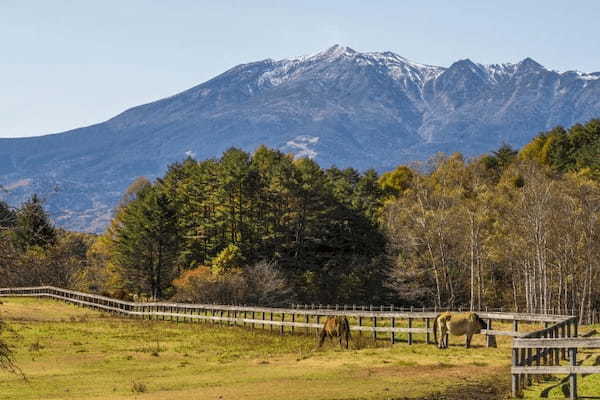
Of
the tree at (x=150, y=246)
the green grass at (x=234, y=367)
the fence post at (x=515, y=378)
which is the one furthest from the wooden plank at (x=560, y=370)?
the tree at (x=150, y=246)

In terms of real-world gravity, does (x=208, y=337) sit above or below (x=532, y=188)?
below

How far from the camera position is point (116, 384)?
1045 inches

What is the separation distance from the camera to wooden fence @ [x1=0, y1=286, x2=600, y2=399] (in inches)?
874

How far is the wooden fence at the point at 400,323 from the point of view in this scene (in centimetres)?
2220

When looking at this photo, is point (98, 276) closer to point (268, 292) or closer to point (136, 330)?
point (268, 292)

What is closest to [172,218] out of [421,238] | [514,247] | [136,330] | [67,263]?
[67,263]

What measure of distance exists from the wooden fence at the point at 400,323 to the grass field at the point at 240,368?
0.87m

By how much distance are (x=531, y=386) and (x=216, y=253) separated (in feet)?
262

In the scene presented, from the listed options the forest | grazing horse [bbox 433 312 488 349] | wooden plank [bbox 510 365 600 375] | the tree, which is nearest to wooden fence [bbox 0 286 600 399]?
wooden plank [bbox 510 365 600 375]

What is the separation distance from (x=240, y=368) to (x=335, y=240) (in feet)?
270

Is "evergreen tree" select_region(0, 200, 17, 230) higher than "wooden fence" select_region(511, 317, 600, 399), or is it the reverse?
"evergreen tree" select_region(0, 200, 17, 230)

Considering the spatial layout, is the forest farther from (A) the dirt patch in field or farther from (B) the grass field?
(A) the dirt patch in field

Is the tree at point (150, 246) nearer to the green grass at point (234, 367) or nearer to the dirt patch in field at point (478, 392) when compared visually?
the green grass at point (234, 367)

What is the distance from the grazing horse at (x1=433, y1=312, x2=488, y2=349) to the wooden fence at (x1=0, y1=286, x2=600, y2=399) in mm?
466
